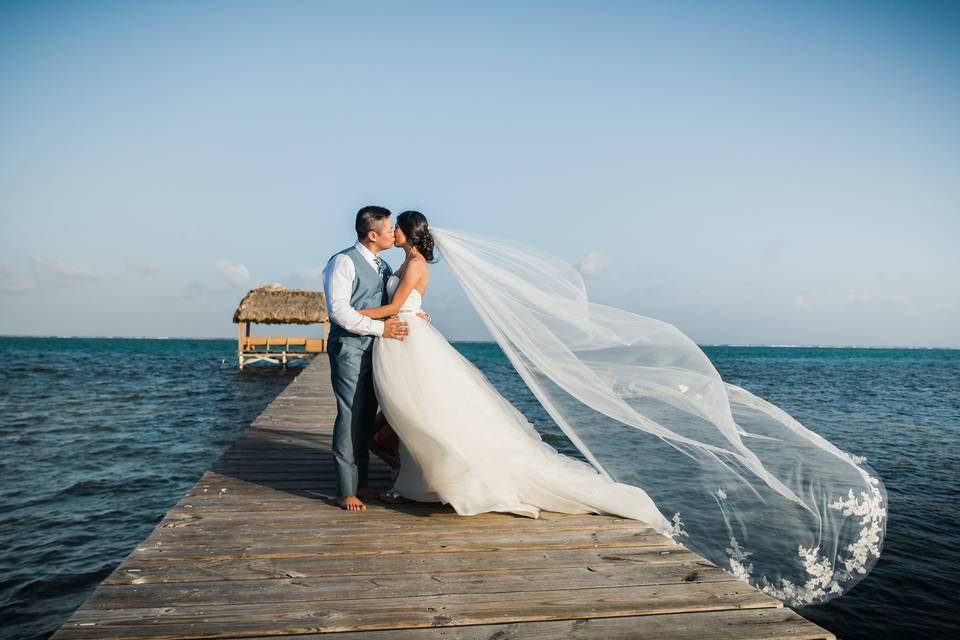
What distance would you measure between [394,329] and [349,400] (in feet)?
2.15

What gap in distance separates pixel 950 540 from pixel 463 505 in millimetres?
6608

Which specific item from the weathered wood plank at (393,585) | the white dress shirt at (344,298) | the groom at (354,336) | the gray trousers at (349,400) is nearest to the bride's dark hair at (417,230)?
the groom at (354,336)

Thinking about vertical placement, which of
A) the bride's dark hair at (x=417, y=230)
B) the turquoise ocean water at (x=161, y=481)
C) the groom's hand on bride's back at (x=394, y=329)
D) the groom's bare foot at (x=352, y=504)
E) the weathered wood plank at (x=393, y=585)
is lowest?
the turquoise ocean water at (x=161, y=481)

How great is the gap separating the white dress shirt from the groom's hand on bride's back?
4 cm

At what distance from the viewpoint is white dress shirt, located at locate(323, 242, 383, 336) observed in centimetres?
418

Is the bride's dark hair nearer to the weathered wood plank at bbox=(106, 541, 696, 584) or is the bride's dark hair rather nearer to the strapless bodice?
the strapless bodice

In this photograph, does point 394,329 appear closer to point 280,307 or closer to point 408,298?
point 408,298

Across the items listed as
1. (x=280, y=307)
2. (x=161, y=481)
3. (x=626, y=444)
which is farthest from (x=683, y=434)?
(x=280, y=307)

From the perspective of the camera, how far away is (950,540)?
6895 millimetres

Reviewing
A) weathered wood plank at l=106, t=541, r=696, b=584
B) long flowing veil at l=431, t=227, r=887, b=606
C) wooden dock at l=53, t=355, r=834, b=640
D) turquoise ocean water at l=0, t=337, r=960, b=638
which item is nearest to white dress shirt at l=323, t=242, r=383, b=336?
long flowing veil at l=431, t=227, r=887, b=606

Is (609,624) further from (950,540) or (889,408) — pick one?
(889,408)

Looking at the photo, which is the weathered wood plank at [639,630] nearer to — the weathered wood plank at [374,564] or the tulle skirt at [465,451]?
the weathered wood plank at [374,564]

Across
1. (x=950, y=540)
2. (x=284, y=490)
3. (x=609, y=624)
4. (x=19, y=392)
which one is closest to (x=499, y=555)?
(x=609, y=624)

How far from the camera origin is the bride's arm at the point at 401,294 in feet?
14.1
